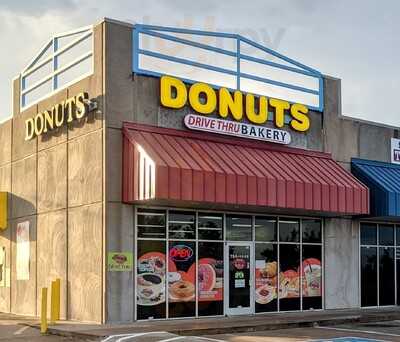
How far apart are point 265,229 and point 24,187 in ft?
25.2

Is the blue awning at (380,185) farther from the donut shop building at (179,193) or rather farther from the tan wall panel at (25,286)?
the tan wall panel at (25,286)

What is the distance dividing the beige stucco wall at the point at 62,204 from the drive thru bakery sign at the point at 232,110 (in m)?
2.12

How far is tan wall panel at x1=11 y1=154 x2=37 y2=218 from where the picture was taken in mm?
21266

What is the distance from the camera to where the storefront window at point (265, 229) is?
66.9 feet

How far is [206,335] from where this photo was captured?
15625 mm

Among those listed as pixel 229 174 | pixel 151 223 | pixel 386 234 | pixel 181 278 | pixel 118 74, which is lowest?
pixel 181 278

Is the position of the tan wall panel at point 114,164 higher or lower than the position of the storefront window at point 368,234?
higher

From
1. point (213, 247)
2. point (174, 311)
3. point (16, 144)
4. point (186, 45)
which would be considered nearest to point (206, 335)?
point (174, 311)

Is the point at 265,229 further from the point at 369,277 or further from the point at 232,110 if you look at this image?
the point at 369,277

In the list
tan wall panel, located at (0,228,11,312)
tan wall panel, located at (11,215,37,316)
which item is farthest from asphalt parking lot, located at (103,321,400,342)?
tan wall panel, located at (0,228,11,312)

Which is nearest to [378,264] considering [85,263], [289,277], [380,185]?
[380,185]

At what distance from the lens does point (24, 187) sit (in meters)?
21.8

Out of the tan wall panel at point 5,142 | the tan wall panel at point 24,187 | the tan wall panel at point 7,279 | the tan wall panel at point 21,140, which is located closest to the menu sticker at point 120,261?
→ the tan wall panel at point 24,187

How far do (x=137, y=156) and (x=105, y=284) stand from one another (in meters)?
3.25
